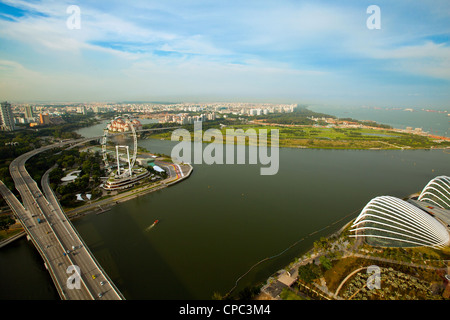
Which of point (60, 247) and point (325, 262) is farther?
→ point (60, 247)

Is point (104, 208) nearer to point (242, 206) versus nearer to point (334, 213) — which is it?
point (242, 206)

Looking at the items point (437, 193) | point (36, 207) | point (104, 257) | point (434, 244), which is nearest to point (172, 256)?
point (104, 257)

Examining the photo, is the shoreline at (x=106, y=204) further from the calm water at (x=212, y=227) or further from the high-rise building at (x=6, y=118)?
the high-rise building at (x=6, y=118)

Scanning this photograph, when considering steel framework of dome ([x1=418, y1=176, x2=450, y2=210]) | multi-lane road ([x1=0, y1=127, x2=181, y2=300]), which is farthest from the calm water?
steel framework of dome ([x1=418, y1=176, x2=450, y2=210])

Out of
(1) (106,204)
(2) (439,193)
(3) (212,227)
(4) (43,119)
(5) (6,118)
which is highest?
(5) (6,118)

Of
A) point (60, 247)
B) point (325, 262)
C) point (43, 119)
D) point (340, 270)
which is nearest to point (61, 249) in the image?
point (60, 247)

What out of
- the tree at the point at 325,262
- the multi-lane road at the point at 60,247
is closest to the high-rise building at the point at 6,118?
the multi-lane road at the point at 60,247

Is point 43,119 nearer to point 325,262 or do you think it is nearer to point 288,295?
point 288,295
